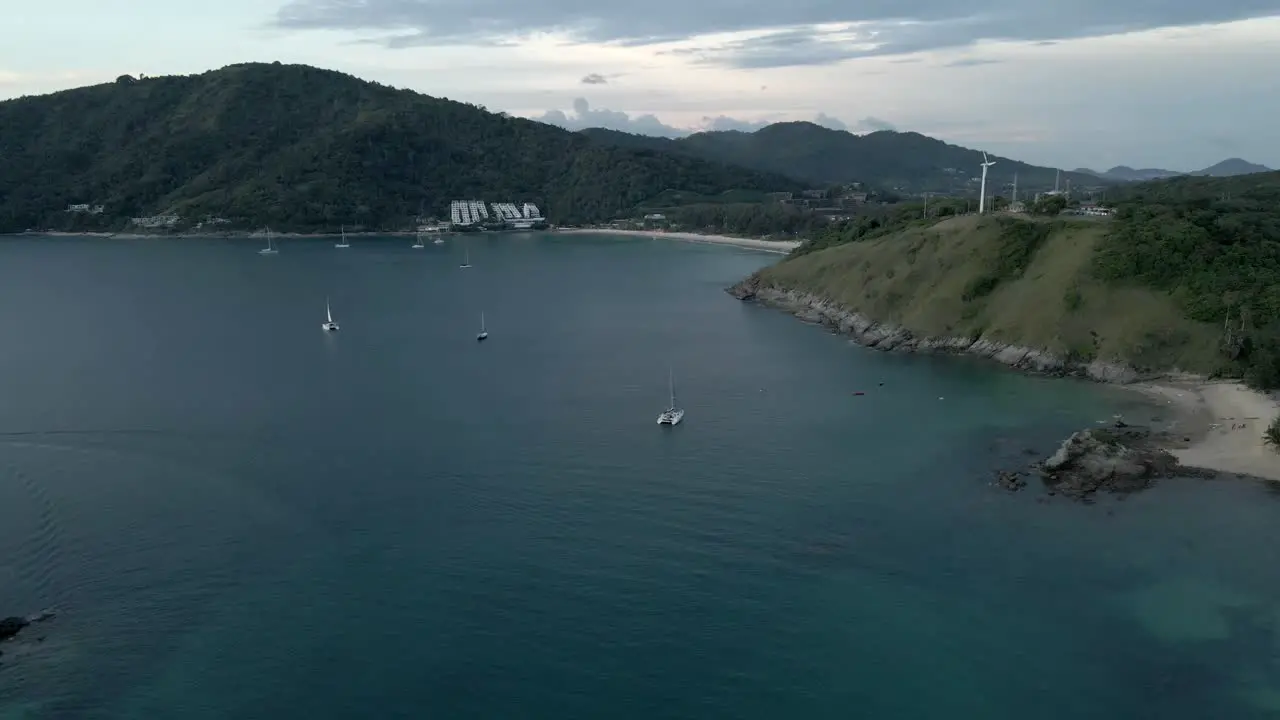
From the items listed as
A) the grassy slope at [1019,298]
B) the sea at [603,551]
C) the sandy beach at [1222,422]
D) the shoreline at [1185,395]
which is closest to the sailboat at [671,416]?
the sea at [603,551]

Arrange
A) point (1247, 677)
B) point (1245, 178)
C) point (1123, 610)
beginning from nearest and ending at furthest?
point (1247, 677) < point (1123, 610) < point (1245, 178)

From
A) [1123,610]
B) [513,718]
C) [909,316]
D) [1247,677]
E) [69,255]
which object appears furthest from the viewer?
[69,255]

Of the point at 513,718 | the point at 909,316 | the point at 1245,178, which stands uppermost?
the point at 1245,178

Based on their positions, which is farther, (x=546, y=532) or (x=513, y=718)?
(x=546, y=532)

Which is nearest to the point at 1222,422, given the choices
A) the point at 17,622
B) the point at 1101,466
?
the point at 1101,466

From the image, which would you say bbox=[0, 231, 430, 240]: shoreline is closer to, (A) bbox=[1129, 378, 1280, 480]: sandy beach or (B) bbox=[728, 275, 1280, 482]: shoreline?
(B) bbox=[728, 275, 1280, 482]: shoreline

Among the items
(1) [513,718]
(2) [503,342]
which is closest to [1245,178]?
(2) [503,342]

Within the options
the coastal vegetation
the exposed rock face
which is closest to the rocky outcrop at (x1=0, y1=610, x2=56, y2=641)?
the exposed rock face

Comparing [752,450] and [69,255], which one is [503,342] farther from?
[69,255]
